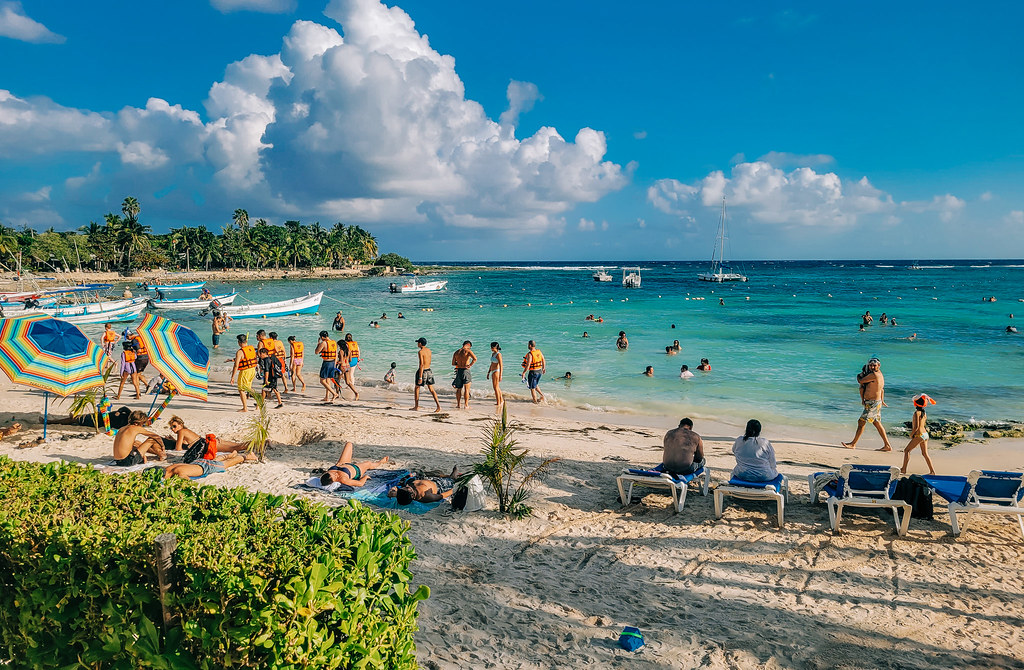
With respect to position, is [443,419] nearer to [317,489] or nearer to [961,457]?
[317,489]

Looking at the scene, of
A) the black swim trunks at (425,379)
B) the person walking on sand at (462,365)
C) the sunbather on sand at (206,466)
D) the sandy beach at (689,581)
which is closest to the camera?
the sandy beach at (689,581)

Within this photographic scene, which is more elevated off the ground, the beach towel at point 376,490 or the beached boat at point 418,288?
the beached boat at point 418,288

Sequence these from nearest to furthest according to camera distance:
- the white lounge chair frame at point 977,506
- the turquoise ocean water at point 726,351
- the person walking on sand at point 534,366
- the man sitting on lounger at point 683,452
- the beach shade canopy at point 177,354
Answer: the white lounge chair frame at point 977,506
the man sitting on lounger at point 683,452
the beach shade canopy at point 177,354
the person walking on sand at point 534,366
the turquoise ocean water at point 726,351

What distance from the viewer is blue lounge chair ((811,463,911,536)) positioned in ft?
22.0

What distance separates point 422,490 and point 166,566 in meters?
4.45

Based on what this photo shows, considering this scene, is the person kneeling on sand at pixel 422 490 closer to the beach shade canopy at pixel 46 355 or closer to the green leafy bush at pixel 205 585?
the green leafy bush at pixel 205 585

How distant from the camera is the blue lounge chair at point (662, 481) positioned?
292 inches

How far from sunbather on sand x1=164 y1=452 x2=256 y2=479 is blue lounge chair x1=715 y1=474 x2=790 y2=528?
6.68m

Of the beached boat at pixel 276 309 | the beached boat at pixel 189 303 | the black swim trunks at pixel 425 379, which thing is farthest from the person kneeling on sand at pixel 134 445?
the beached boat at pixel 189 303

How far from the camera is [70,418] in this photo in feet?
36.4

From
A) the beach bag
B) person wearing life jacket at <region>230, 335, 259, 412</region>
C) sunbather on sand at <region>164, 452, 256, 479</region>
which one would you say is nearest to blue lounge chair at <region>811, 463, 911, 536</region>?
the beach bag

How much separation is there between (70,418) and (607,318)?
112 feet

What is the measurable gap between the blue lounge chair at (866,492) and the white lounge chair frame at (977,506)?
492 millimetres

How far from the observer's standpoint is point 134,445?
8719 millimetres
